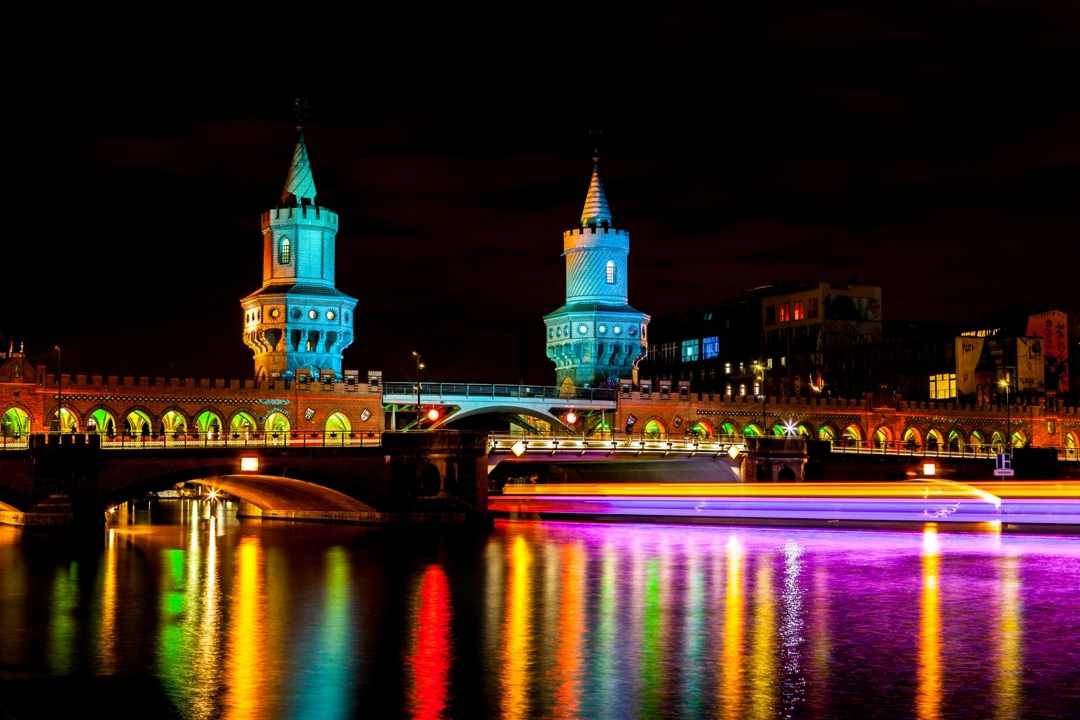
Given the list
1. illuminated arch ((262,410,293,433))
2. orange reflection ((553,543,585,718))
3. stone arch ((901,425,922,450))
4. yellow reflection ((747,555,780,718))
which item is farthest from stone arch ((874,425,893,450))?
yellow reflection ((747,555,780,718))

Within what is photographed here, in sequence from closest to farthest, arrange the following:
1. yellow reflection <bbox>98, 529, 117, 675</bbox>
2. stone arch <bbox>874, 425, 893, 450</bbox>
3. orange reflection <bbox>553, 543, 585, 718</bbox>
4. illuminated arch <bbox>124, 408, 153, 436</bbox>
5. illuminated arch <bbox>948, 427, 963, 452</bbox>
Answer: orange reflection <bbox>553, 543, 585, 718</bbox>
yellow reflection <bbox>98, 529, 117, 675</bbox>
illuminated arch <bbox>124, 408, 153, 436</bbox>
stone arch <bbox>874, 425, 893, 450</bbox>
illuminated arch <bbox>948, 427, 963, 452</bbox>

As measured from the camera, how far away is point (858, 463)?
109 m

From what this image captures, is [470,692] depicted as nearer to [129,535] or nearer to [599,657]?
[599,657]

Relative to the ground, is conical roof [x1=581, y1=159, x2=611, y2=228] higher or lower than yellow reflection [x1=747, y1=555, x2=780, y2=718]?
higher

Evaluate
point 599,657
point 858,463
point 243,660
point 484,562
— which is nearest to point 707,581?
point 484,562

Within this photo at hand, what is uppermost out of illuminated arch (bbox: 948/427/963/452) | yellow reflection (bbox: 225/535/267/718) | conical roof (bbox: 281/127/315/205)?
conical roof (bbox: 281/127/315/205)

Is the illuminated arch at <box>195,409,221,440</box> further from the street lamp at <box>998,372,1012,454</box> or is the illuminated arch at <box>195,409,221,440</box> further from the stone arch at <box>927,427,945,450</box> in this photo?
the street lamp at <box>998,372,1012,454</box>

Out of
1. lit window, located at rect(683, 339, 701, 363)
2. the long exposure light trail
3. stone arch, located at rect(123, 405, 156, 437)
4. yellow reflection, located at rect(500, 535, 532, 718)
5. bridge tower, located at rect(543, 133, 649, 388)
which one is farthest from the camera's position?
lit window, located at rect(683, 339, 701, 363)

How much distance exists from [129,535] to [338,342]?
46903 millimetres

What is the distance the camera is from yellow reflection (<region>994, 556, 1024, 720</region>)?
22.5m

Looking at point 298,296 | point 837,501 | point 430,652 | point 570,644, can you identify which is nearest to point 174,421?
point 298,296

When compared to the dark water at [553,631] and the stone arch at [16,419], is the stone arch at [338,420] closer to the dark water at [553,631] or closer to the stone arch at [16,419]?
the stone arch at [16,419]

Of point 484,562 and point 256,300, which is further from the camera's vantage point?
point 256,300

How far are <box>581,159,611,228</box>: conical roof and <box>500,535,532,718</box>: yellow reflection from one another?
279ft
